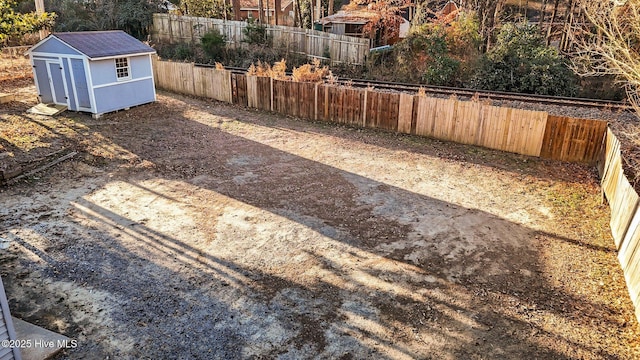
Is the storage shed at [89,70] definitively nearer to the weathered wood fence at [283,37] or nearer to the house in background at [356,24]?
the weathered wood fence at [283,37]

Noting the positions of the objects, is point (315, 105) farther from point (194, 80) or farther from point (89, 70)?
point (89, 70)

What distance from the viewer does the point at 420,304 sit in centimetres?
782

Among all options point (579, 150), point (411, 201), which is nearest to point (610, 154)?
point (579, 150)

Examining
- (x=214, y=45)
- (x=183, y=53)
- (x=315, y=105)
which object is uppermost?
(x=214, y=45)

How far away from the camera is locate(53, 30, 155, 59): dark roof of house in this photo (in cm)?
1750

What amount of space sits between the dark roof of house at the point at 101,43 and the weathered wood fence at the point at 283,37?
12087mm

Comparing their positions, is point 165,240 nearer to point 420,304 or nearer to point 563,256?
point 420,304

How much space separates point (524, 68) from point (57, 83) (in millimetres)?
22297

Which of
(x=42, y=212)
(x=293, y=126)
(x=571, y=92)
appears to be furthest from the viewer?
(x=571, y=92)

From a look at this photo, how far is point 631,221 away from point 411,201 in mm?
4877

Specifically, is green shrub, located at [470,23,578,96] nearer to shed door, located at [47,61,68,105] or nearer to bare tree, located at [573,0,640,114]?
bare tree, located at [573,0,640,114]

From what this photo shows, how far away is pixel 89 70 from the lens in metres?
17.5

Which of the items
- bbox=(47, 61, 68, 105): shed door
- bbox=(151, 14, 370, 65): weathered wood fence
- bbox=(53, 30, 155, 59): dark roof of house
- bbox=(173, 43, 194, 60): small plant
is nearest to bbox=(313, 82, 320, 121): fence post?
→ bbox=(53, 30, 155, 59): dark roof of house

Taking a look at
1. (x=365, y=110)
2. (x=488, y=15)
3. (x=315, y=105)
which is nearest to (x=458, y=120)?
(x=365, y=110)
